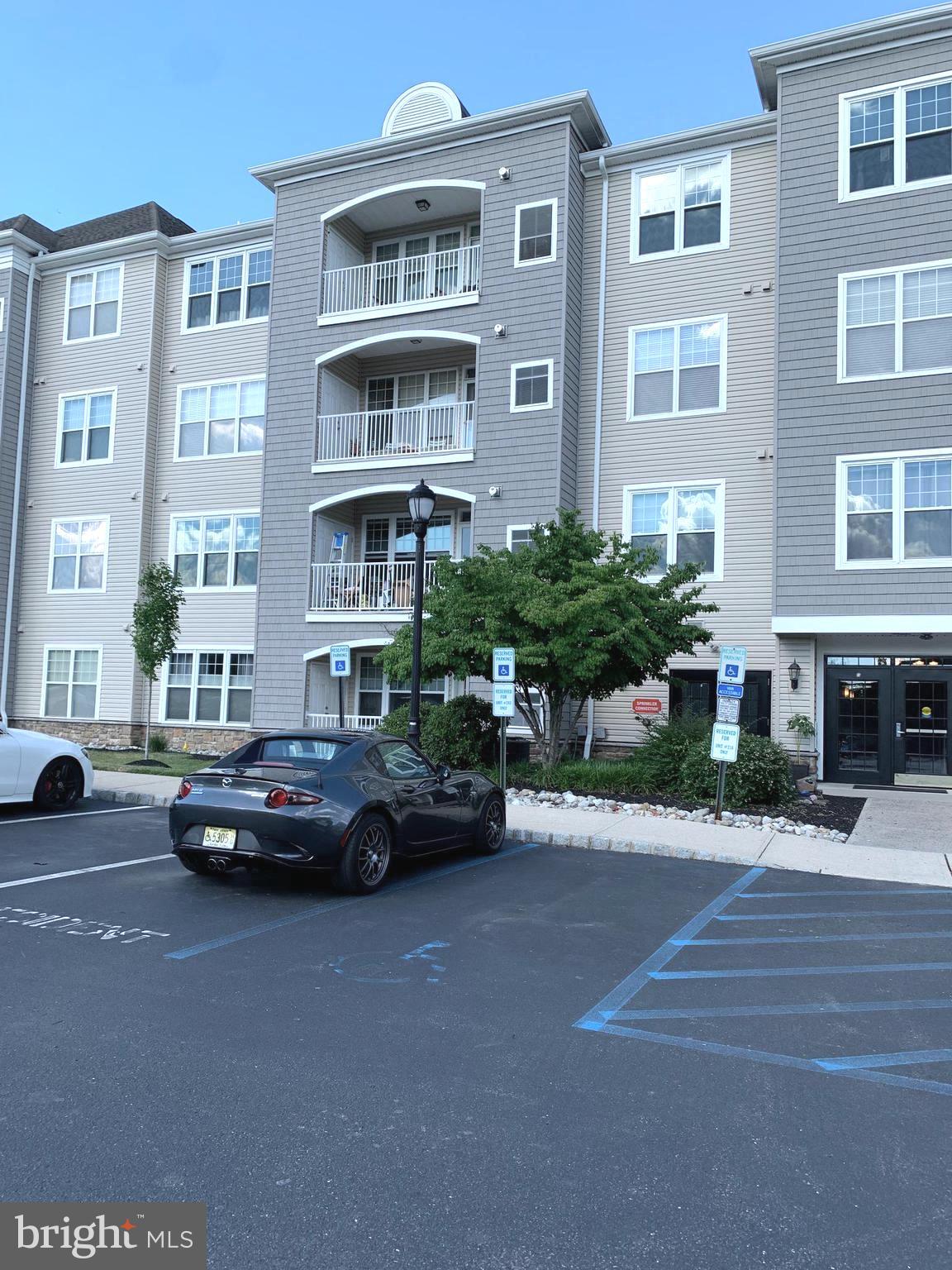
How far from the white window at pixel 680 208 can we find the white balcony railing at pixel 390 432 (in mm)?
5025

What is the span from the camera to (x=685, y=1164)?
3.67m

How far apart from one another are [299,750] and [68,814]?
5.44 metres

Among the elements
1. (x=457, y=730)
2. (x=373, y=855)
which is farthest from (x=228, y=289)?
(x=373, y=855)

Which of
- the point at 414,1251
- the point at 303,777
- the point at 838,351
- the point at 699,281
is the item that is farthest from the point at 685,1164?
the point at 699,281

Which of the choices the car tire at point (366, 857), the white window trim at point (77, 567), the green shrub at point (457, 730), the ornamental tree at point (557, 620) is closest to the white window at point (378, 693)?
the green shrub at point (457, 730)

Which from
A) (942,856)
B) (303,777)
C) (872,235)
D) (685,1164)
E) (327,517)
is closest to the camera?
(685,1164)

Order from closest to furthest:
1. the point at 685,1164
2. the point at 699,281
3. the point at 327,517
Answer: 1. the point at 685,1164
2. the point at 699,281
3. the point at 327,517

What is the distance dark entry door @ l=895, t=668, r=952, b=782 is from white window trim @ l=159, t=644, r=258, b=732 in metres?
13.8

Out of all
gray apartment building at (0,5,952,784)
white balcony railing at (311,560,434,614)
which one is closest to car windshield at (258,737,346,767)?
gray apartment building at (0,5,952,784)

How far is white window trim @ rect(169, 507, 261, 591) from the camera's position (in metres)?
23.5

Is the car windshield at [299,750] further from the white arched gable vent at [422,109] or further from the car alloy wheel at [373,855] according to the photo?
the white arched gable vent at [422,109]

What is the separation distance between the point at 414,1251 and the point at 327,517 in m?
19.8

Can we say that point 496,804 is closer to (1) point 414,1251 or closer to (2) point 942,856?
(2) point 942,856

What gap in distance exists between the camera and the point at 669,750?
15.4 meters
